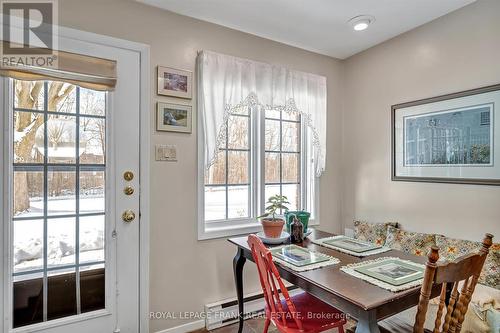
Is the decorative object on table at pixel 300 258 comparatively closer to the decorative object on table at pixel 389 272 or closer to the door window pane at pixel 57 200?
the decorative object on table at pixel 389 272

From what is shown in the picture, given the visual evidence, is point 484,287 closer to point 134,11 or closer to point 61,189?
point 61,189

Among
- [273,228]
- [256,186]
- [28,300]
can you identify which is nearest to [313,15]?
[256,186]

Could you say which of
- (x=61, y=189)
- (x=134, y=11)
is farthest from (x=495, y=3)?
(x=61, y=189)

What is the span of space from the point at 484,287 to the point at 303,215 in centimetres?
118

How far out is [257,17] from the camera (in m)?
2.27

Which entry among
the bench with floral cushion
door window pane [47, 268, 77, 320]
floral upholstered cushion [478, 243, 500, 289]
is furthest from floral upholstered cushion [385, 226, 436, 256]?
door window pane [47, 268, 77, 320]

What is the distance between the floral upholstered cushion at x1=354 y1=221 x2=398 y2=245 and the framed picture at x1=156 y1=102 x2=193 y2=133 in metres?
1.88

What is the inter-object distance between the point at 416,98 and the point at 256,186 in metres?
1.60

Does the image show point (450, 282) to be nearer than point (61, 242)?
Yes

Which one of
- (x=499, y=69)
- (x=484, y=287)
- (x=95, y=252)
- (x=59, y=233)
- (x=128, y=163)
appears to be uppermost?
(x=499, y=69)

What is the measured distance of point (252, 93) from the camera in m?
2.47

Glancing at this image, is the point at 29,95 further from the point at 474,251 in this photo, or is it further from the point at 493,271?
the point at 493,271

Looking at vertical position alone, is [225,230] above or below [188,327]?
above

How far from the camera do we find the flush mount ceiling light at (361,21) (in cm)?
227
